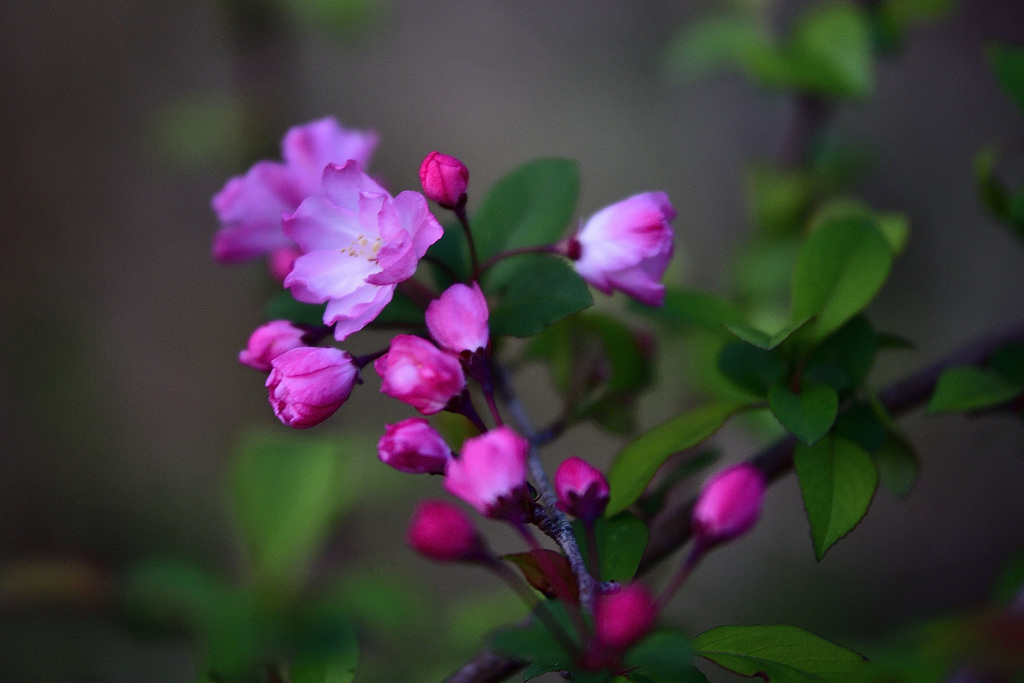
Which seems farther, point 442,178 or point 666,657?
point 442,178

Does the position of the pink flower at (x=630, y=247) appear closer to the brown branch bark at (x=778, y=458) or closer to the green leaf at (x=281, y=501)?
the brown branch bark at (x=778, y=458)

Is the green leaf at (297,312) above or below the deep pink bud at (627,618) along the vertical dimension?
above

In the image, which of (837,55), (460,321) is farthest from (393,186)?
(460,321)

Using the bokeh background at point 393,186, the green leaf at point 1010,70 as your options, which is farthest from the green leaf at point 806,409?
the bokeh background at point 393,186

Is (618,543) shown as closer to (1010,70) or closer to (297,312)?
(297,312)

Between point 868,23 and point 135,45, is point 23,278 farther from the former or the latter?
point 868,23

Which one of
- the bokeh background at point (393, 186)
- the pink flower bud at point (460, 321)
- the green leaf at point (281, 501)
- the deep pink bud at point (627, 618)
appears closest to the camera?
the deep pink bud at point (627, 618)

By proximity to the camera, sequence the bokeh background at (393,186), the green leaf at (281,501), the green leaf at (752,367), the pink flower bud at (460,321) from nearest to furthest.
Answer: the pink flower bud at (460,321)
the green leaf at (752,367)
the green leaf at (281,501)
the bokeh background at (393,186)
